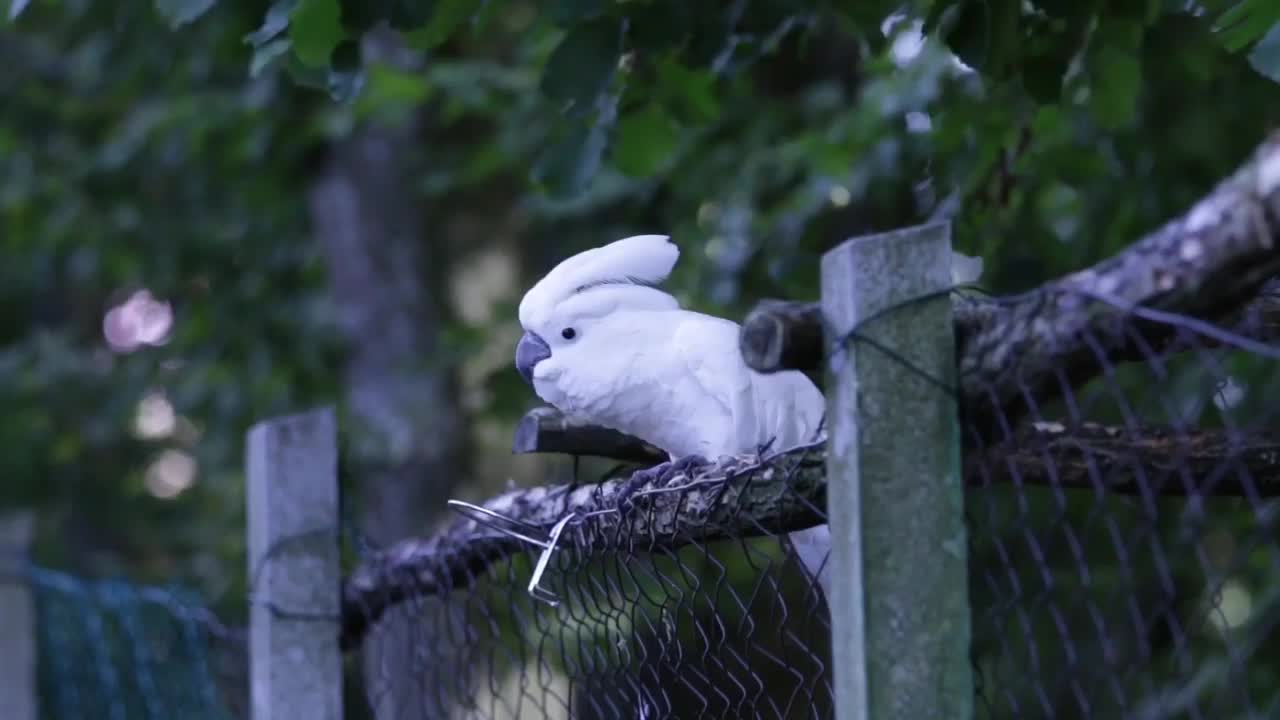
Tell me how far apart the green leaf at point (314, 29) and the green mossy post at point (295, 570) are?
807 mm

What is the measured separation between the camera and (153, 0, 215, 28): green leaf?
1.95m

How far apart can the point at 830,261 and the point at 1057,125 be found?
1949 millimetres

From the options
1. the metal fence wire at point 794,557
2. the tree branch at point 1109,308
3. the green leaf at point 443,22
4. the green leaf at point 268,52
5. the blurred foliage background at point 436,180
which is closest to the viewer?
the tree branch at point 1109,308

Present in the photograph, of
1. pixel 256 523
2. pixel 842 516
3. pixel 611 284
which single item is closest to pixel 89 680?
pixel 256 523

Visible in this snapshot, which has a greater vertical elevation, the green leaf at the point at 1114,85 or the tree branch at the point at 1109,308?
the green leaf at the point at 1114,85

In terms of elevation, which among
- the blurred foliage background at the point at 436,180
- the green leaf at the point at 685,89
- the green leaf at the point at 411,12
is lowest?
the green leaf at the point at 411,12

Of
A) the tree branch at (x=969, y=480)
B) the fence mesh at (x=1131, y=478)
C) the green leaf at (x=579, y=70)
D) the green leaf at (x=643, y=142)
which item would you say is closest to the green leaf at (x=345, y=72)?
the green leaf at (x=579, y=70)

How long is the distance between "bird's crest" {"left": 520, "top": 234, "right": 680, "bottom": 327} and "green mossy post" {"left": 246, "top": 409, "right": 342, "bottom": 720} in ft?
2.35

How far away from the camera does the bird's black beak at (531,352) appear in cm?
202

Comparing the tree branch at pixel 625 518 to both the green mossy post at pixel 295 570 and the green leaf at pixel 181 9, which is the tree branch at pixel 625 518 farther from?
the green leaf at pixel 181 9

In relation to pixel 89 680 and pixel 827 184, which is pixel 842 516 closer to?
pixel 827 184

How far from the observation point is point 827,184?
3.61 meters

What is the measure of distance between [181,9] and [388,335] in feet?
12.6

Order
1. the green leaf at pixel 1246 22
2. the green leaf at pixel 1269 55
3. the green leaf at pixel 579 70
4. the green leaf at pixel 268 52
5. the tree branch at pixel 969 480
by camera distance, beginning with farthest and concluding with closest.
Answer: the green leaf at pixel 579 70 < the green leaf at pixel 268 52 < the green leaf at pixel 1246 22 < the green leaf at pixel 1269 55 < the tree branch at pixel 969 480
